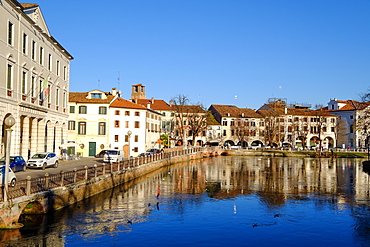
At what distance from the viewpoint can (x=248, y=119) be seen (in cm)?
10594

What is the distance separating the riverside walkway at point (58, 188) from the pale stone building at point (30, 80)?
9450mm

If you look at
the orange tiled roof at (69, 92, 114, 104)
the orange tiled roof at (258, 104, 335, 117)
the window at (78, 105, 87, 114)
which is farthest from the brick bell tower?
the window at (78, 105, 87, 114)

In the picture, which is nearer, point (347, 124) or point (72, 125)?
point (72, 125)

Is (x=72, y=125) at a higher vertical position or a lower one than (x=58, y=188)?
higher

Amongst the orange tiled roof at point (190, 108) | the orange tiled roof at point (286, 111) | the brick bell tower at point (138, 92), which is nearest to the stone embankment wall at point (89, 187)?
the orange tiled roof at point (190, 108)

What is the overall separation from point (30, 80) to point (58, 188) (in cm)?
1917

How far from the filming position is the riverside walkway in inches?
693

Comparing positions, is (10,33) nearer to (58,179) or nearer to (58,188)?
(58,179)

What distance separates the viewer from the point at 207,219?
22.2m

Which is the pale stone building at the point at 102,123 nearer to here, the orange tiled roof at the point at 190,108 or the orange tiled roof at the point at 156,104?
the orange tiled roof at the point at 190,108

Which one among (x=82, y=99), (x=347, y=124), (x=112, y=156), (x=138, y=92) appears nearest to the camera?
(x=112, y=156)

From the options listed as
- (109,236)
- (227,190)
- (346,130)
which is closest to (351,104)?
(346,130)

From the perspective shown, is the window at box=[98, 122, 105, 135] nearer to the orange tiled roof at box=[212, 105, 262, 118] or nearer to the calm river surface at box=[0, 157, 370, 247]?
the calm river surface at box=[0, 157, 370, 247]

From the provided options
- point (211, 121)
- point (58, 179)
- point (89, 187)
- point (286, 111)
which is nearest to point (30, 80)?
point (89, 187)
